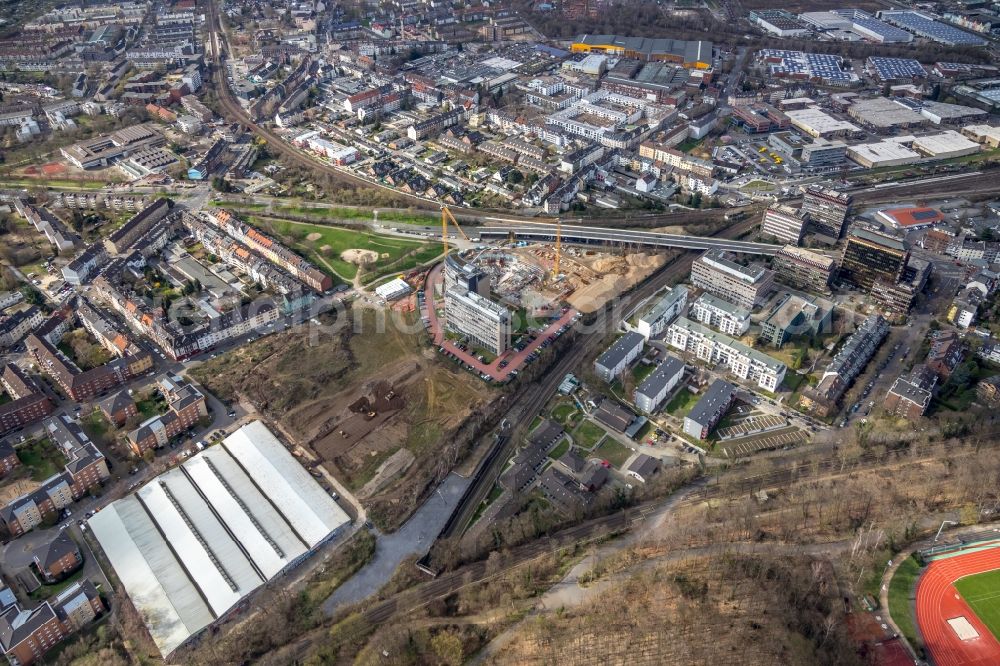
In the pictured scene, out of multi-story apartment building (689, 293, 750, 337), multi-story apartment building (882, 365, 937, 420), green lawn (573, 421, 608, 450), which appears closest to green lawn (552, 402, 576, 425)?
green lawn (573, 421, 608, 450)

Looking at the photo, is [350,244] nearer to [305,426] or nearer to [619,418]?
[305,426]

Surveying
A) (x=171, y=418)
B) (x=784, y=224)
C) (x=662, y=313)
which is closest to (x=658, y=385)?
(x=662, y=313)

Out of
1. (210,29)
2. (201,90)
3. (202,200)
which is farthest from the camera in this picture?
(210,29)

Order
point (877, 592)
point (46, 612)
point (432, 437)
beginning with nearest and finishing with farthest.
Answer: point (46, 612) → point (877, 592) → point (432, 437)

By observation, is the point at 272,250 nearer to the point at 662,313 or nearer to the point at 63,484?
the point at 63,484

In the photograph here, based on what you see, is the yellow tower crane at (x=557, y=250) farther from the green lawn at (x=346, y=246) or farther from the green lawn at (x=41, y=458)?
the green lawn at (x=41, y=458)

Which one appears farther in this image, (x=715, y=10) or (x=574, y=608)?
(x=715, y=10)

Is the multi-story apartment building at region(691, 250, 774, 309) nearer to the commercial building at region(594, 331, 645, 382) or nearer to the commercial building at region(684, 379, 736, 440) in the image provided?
the commercial building at region(594, 331, 645, 382)

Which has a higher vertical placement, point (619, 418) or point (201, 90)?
point (201, 90)

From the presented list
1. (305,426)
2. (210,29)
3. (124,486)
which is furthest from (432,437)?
(210,29)
